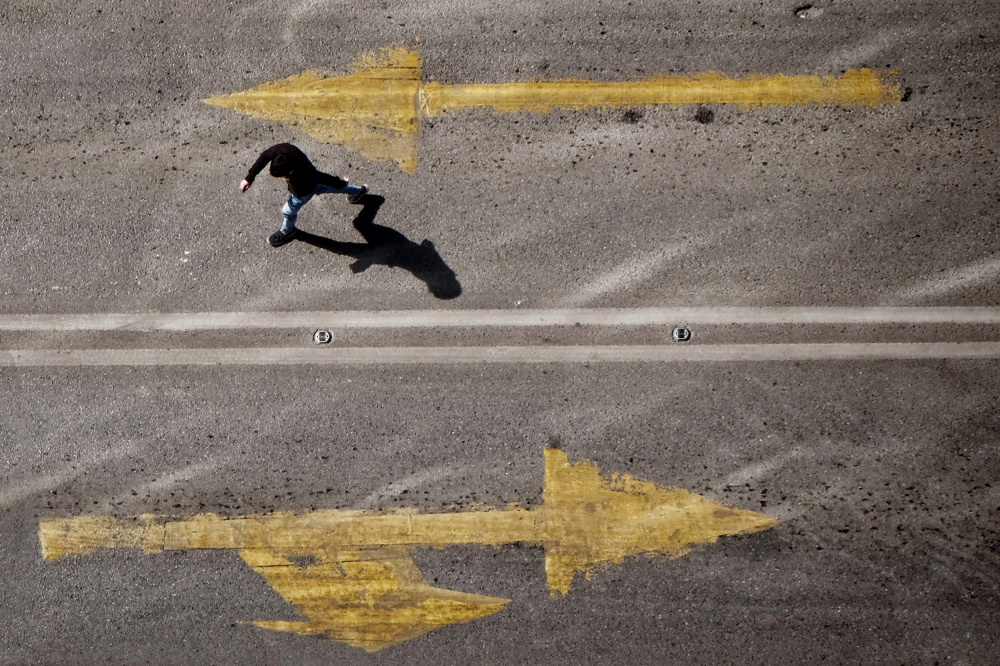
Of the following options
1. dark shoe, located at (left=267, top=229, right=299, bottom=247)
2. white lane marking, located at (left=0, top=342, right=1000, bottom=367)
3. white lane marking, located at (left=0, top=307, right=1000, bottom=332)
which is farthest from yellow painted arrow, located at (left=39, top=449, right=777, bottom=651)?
dark shoe, located at (left=267, top=229, right=299, bottom=247)

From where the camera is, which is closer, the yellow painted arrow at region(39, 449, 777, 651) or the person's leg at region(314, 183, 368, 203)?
the person's leg at region(314, 183, 368, 203)

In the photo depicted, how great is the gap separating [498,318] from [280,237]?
184cm

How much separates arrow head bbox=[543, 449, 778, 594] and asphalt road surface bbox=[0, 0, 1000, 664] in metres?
0.08

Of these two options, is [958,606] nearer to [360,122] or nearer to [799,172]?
[799,172]

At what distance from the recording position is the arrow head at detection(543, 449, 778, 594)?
4855 millimetres

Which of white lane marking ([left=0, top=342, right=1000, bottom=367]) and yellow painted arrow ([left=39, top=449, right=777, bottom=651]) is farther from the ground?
white lane marking ([left=0, top=342, right=1000, bottom=367])

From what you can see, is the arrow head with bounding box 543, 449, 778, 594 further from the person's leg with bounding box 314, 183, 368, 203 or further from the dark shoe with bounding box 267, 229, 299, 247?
the dark shoe with bounding box 267, 229, 299, 247

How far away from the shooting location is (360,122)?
5.09 m

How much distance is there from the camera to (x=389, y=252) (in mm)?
5016

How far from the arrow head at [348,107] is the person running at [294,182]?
0.42m

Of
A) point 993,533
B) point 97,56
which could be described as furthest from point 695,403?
point 97,56

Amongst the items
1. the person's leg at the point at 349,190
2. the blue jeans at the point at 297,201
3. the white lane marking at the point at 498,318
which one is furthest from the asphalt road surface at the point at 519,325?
the blue jeans at the point at 297,201

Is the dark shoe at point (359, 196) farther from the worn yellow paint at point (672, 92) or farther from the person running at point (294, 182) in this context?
the worn yellow paint at point (672, 92)

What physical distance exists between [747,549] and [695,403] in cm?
119
